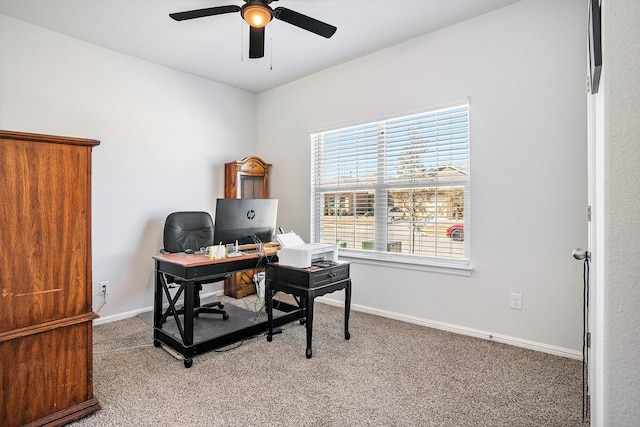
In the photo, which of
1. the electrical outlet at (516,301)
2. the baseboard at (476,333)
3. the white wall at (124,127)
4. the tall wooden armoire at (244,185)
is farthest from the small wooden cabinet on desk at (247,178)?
the electrical outlet at (516,301)

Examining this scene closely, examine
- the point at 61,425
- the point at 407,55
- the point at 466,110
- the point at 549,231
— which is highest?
the point at 407,55

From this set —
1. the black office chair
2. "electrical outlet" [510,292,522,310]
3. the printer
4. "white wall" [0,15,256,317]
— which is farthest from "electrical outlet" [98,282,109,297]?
"electrical outlet" [510,292,522,310]

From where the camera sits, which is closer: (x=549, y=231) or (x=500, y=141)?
(x=549, y=231)

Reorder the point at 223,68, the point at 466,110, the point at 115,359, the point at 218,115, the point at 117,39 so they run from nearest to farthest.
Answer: the point at 115,359 → the point at 466,110 → the point at 117,39 → the point at 223,68 → the point at 218,115

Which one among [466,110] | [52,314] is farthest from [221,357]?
[466,110]

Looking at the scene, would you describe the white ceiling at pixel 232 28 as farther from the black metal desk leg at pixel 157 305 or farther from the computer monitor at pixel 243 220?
the black metal desk leg at pixel 157 305

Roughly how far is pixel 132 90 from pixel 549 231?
413cm

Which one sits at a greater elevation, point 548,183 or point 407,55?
point 407,55

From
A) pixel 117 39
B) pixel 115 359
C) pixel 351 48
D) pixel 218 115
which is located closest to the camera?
pixel 115 359

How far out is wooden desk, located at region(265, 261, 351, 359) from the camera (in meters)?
2.55

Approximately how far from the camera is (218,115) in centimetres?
439

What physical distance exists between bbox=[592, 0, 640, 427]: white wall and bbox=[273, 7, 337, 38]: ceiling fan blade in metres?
1.95

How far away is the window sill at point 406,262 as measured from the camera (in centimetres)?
301

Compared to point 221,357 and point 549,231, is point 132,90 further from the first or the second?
point 549,231
